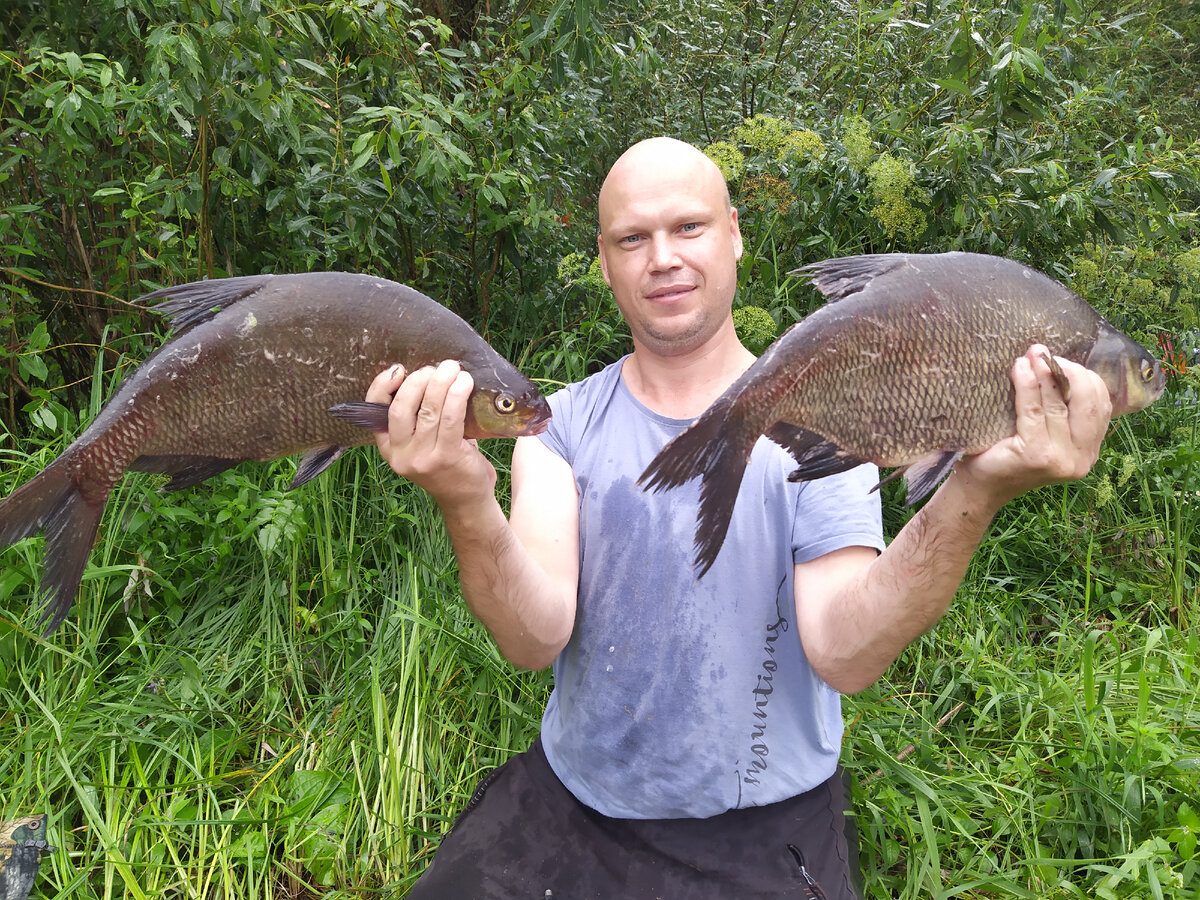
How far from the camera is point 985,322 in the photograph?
1.50 metres

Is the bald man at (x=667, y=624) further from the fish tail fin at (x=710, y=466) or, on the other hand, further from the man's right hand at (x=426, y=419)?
the fish tail fin at (x=710, y=466)

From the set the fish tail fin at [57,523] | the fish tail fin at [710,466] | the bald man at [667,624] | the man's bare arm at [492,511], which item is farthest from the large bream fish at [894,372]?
the fish tail fin at [57,523]

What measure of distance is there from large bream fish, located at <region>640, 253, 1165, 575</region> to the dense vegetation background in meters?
1.49

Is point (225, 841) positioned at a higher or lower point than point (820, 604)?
lower

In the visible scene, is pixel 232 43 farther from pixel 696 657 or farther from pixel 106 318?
pixel 696 657

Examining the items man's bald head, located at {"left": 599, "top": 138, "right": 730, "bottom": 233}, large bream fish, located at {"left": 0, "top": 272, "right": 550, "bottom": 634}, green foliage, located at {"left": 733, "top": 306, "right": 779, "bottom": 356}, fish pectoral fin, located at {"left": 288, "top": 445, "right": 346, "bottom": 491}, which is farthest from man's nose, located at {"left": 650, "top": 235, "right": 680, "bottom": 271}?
green foliage, located at {"left": 733, "top": 306, "right": 779, "bottom": 356}

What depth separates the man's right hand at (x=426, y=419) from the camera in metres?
1.61

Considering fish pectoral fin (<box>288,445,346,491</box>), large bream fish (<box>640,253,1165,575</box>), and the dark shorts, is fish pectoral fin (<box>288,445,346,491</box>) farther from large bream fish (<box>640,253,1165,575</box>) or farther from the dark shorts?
the dark shorts

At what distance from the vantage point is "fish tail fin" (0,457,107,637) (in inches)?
60.4

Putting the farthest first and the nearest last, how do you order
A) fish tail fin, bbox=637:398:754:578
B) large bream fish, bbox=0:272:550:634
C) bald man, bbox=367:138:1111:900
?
bald man, bbox=367:138:1111:900, large bream fish, bbox=0:272:550:634, fish tail fin, bbox=637:398:754:578

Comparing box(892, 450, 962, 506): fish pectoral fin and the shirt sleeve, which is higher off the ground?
box(892, 450, 962, 506): fish pectoral fin

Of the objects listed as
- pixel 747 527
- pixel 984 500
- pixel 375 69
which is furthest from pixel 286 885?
pixel 375 69

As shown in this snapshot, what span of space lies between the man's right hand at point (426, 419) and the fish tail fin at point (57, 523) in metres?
0.58

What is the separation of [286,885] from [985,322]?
99.2 inches
